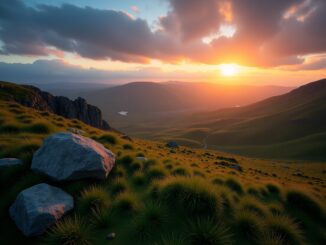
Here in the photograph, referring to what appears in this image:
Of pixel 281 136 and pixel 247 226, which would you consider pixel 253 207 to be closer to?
pixel 247 226

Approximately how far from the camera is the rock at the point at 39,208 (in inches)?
272

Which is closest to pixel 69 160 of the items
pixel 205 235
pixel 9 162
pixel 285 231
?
pixel 9 162

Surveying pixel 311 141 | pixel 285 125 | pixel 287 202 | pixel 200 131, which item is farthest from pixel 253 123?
pixel 287 202

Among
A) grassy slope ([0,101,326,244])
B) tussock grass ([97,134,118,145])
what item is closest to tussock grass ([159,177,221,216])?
grassy slope ([0,101,326,244])

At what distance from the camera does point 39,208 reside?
7188 mm

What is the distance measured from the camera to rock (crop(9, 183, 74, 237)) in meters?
6.91

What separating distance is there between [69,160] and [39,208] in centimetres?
264

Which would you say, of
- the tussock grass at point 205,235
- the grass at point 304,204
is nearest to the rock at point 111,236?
the tussock grass at point 205,235

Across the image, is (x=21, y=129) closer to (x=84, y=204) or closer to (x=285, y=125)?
(x=84, y=204)

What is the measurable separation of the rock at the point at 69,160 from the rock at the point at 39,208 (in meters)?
0.96

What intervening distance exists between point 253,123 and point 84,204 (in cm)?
20865

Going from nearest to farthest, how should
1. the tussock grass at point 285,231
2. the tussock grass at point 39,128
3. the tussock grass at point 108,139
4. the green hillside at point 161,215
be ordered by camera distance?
1. the green hillside at point 161,215
2. the tussock grass at point 285,231
3. the tussock grass at point 39,128
4. the tussock grass at point 108,139

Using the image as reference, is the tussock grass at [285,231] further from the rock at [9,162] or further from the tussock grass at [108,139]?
the tussock grass at [108,139]

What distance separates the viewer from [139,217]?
738cm
